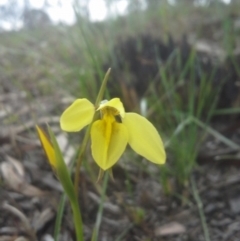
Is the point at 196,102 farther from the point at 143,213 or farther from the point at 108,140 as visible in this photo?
the point at 108,140

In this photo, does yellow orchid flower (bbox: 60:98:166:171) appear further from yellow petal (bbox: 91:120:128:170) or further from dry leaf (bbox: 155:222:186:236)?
dry leaf (bbox: 155:222:186:236)

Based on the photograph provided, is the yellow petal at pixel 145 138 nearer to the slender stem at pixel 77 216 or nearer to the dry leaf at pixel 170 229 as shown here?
the slender stem at pixel 77 216

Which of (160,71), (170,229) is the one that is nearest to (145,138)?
(170,229)

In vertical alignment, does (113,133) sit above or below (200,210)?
above

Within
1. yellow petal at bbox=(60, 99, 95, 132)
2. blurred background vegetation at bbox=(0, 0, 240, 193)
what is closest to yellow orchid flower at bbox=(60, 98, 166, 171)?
yellow petal at bbox=(60, 99, 95, 132)

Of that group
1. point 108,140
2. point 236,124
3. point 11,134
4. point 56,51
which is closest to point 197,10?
point 56,51

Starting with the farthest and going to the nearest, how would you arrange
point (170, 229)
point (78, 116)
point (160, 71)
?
point (160, 71) < point (170, 229) < point (78, 116)

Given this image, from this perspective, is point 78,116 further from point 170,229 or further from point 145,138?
point 170,229
